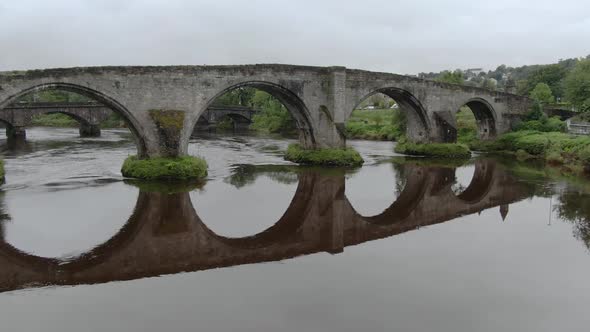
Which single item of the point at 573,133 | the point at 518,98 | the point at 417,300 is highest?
the point at 518,98

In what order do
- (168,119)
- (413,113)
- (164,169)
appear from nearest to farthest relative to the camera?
(164,169) → (168,119) → (413,113)

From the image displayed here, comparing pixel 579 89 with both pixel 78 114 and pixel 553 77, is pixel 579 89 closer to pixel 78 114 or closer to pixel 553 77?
pixel 553 77

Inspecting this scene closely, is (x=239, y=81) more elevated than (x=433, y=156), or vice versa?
(x=239, y=81)

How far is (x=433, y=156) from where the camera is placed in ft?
122

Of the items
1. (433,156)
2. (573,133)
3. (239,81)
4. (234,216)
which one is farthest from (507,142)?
(234,216)

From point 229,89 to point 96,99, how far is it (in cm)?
700

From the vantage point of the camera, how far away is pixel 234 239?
15.3 metres

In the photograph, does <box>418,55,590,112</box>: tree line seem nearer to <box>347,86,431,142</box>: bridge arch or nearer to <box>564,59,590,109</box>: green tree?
<box>564,59,590,109</box>: green tree

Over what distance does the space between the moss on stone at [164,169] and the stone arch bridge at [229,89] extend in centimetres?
71

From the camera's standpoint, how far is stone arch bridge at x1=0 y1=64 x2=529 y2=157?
2297 cm

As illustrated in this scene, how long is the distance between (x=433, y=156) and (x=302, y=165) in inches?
472

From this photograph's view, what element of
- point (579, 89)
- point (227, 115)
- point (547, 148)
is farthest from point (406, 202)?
point (227, 115)

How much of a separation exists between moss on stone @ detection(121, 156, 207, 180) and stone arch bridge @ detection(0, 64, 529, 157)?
0.71m

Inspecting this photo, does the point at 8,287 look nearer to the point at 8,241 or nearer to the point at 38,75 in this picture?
the point at 8,241
